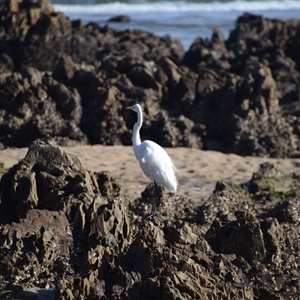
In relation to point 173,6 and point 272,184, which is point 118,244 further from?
point 173,6

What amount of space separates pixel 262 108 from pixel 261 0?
110 feet

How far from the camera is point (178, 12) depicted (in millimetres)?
40594

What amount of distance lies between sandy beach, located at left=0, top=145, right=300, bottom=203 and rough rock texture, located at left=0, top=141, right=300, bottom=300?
71.0 inches

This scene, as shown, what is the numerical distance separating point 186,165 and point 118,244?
4999 millimetres

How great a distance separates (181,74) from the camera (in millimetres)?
16812

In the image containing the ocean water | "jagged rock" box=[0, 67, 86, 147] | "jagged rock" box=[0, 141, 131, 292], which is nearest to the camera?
"jagged rock" box=[0, 141, 131, 292]

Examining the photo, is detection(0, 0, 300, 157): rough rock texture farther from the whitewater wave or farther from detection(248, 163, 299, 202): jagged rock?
the whitewater wave

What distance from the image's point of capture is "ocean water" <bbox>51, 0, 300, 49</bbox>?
1298 inches

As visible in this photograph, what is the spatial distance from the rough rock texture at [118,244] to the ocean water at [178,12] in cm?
2138

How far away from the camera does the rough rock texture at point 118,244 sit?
6766 mm

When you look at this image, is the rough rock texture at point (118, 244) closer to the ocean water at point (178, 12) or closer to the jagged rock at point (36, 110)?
the jagged rock at point (36, 110)

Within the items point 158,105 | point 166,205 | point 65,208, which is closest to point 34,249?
point 65,208

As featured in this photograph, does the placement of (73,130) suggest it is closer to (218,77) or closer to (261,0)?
(218,77)

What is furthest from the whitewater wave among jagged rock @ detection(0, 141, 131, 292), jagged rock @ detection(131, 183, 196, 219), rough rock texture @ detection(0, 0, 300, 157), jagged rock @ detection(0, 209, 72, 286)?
jagged rock @ detection(0, 209, 72, 286)
